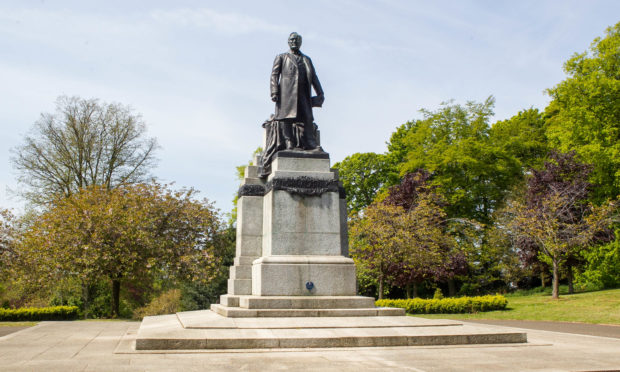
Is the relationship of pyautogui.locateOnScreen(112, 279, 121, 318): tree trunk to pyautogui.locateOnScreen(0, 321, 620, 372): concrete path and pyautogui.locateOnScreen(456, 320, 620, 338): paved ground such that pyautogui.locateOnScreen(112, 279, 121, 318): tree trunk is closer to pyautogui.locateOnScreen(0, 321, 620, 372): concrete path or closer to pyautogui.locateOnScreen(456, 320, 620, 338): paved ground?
pyautogui.locateOnScreen(0, 321, 620, 372): concrete path

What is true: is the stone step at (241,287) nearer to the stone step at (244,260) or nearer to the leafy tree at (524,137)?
the stone step at (244,260)

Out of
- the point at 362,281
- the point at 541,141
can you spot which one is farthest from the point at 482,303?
the point at 541,141

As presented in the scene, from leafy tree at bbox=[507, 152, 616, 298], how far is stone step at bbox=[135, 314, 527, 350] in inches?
790

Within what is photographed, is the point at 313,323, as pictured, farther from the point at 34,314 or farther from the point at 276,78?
the point at 34,314

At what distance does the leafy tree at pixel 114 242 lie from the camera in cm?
2267

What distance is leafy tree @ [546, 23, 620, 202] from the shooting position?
1147 inches

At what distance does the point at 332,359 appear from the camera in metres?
6.75

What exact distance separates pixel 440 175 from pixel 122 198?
24.6 metres

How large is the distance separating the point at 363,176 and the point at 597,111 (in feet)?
64.2

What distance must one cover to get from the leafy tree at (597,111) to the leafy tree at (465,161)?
5934 mm

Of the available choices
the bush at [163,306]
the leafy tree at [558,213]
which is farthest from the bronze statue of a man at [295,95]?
the bush at [163,306]

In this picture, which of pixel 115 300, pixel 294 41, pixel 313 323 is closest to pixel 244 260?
pixel 313 323

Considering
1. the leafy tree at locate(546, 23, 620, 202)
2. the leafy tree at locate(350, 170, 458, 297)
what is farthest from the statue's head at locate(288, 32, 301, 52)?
the leafy tree at locate(546, 23, 620, 202)

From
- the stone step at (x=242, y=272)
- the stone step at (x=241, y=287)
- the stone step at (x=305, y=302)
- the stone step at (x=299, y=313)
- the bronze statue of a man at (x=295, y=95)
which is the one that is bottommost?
the stone step at (x=299, y=313)
